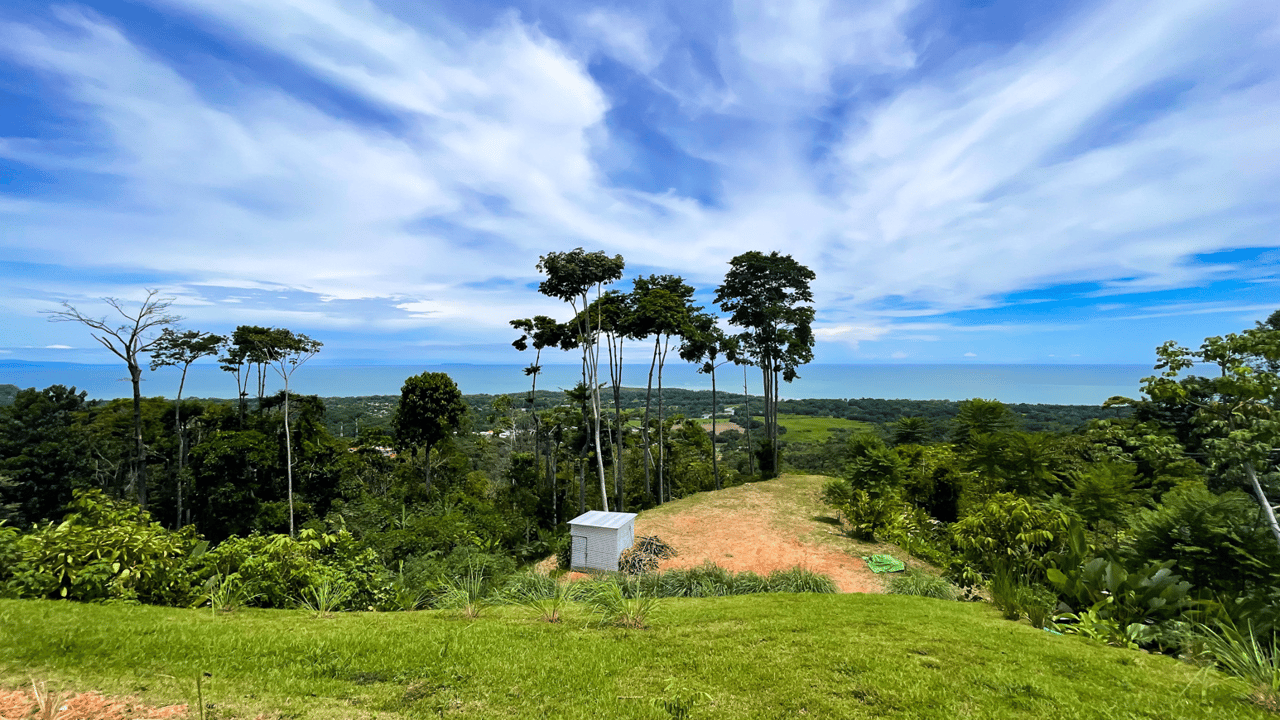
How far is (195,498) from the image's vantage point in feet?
62.8

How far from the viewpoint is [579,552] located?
38.2 ft

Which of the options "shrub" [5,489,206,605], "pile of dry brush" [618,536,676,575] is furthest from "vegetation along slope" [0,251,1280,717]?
"pile of dry brush" [618,536,676,575]

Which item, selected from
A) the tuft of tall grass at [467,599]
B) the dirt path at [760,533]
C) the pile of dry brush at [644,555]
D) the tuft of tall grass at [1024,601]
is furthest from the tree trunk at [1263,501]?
the pile of dry brush at [644,555]

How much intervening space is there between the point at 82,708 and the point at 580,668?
279 cm

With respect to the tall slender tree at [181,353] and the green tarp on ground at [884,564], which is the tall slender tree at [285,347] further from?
the green tarp on ground at [884,564]

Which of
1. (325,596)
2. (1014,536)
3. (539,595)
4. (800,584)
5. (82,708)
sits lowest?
(800,584)

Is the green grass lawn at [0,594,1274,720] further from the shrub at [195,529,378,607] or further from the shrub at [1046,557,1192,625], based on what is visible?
the shrub at [1046,557,1192,625]

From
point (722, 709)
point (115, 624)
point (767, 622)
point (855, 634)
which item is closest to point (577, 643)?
point (722, 709)

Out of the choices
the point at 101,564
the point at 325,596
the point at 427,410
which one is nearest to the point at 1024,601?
the point at 325,596

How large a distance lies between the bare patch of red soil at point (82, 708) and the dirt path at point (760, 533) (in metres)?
9.42

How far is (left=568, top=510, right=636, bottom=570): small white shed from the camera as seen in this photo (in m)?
11.2

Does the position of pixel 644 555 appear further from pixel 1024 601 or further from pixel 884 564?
pixel 1024 601

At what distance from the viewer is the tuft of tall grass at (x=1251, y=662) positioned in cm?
296

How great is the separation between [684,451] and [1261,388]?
2555cm
